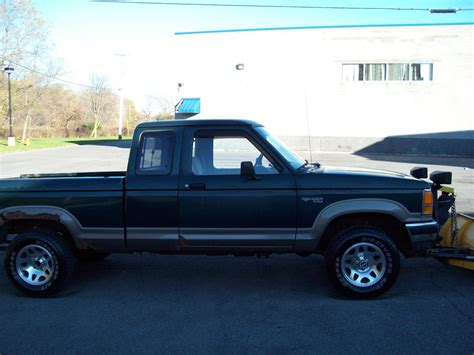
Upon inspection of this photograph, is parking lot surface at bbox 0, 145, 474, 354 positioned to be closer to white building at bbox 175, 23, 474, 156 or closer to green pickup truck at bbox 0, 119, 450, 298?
green pickup truck at bbox 0, 119, 450, 298

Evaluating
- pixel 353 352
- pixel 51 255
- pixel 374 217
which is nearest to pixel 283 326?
pixel 353 352

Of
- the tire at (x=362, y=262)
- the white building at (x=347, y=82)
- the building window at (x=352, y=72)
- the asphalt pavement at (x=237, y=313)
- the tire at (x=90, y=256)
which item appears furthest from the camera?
the building window at (x=352, y=72)

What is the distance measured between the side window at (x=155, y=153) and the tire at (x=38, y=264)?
1244mm

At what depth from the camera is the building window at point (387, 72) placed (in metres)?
29.4

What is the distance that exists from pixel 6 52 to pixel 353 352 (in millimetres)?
41692

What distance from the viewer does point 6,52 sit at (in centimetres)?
3775

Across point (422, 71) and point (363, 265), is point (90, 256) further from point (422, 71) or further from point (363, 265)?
point (422, 71)

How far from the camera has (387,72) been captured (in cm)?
3003

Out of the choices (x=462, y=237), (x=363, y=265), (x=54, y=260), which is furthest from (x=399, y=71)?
(x=54, y=260)

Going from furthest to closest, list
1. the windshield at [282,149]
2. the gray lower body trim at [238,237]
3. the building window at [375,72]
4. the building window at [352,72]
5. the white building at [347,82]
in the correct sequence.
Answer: the building window at [352,72] < the building window at [375,72] < the white building at [347,82] < the windshield at [282,149] < the gray lower body trim at [238,237]

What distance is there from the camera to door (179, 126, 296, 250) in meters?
4.63

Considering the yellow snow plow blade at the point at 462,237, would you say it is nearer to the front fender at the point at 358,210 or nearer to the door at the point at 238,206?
the front fender at the point at 358,210

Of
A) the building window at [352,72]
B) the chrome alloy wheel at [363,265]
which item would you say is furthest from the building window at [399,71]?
the chrome alloy wheel at [363,265]

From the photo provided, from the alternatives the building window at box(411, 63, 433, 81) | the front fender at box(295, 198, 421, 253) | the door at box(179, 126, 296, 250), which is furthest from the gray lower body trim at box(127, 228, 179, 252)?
the building window at box(411, 63, 433, 81)
